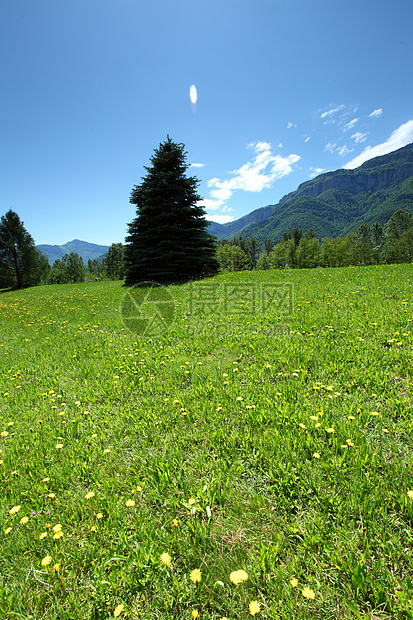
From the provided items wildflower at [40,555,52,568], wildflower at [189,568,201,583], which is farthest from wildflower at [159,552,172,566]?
wildflower at [40,555,52,568]

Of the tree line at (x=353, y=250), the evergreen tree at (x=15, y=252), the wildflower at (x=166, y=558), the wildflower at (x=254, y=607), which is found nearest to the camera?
the wildflower at (x=254, y=607)

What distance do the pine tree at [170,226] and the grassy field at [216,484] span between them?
12808 mm

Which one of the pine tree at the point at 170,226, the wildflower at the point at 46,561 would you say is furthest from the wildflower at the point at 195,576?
the pine tree at the point at 170,226

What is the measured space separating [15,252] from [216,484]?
39.8 m

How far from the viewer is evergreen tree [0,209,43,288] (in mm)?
31594

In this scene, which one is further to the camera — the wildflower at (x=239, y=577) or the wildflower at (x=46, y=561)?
the wildflower at (x=46, y=561)

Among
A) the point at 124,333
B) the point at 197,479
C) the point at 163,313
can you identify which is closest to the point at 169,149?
the point at 163,313

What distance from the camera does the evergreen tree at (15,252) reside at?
31594 mm

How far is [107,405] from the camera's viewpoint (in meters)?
3.38

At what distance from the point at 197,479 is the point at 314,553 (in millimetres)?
972

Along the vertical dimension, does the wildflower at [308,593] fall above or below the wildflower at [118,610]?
above

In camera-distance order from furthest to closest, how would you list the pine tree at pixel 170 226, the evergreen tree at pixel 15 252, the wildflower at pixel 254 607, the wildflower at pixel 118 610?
the evergreen tree at pixel 15 252 < the pine tree at pixel 170 226 < the wildflower at pixel 118 610 < the wildflower at pixel 254 607

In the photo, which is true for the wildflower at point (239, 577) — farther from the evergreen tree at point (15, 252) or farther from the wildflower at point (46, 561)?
the evergreen tree at point (15, 252)

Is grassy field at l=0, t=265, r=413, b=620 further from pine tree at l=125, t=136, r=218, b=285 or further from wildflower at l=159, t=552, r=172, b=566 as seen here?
pine tree at l=125, t=136, r=218, b=285
